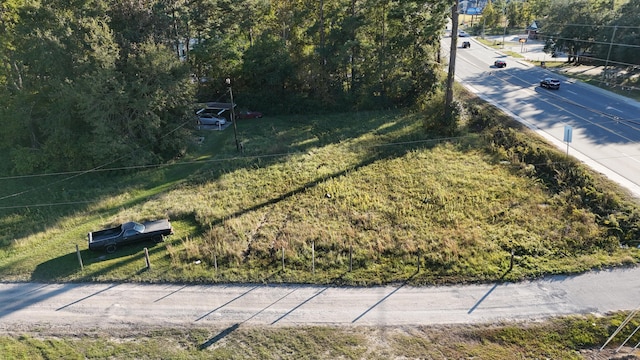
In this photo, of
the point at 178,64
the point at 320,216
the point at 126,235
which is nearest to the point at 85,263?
the point at 126,235

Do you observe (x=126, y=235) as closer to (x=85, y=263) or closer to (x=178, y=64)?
(x=85, y=263)

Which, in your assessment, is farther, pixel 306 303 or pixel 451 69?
pixel 451 69

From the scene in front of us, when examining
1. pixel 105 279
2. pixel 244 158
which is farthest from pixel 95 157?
pixel 105 279

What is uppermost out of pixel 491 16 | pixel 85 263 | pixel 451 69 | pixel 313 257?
pixel 491 16

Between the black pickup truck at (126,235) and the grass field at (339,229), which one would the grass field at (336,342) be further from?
the black pickup truck at (126,235)

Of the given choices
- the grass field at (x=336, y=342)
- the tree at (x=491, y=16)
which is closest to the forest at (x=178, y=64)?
the grass field at (x=336, y=342)

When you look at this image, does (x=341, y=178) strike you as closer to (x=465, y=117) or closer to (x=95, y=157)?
(x=465, y=117)

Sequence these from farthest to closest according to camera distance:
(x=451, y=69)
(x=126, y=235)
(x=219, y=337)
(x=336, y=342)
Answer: (x=451, y=69), (x=126, y=235), (x=219, y=337), (x=336, y=342)

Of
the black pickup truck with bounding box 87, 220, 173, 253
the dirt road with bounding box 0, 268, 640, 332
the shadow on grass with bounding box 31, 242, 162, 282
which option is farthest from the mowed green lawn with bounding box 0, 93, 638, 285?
the dirt road with bounding box 0, 268, 640, 332
